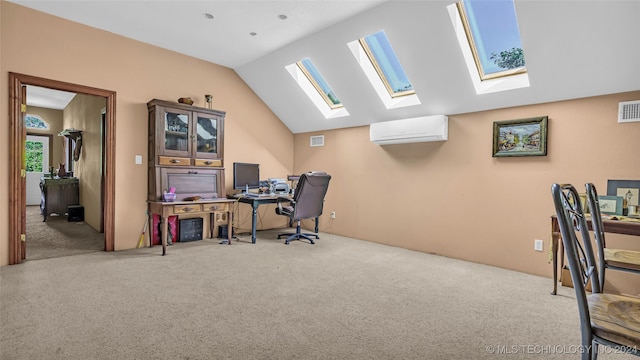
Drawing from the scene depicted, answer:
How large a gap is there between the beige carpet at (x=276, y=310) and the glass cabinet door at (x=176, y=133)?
1.51 m

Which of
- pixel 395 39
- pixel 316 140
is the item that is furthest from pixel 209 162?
pixel 395 39

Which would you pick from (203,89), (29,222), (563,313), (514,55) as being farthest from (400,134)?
(29,222)

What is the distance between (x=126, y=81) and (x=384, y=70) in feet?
11.8

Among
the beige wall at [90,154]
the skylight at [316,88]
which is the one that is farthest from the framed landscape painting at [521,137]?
the beige wall at [90,154]

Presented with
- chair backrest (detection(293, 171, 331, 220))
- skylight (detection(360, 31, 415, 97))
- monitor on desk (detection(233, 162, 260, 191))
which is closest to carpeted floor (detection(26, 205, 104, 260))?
monitor on desk (detection(233, 162, 260, 191))

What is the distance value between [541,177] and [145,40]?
536 centimetres

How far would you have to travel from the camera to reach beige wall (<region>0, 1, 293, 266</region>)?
3.47 m

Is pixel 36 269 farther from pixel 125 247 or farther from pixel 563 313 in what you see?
pixel 563 313

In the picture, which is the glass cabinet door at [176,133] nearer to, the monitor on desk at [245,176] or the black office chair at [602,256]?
the monitor on desk at [245,176]

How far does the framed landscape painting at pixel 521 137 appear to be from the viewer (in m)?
3.47

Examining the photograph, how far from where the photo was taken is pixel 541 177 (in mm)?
3486

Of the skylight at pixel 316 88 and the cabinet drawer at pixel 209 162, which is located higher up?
the skylight at pixel 316 88

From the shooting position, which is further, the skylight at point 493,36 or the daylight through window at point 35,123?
the daylight through window at point 35,123

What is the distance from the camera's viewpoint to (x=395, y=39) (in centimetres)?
365
